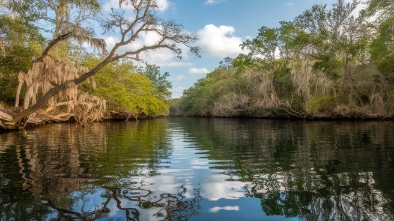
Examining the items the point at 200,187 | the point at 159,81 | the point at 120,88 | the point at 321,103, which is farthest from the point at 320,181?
the point at 159,81

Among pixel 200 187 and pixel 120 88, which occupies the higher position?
pixel 120 88

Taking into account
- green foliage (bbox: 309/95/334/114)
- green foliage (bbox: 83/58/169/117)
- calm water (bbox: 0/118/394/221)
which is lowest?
calm water (bbox: 0/118/394/221)

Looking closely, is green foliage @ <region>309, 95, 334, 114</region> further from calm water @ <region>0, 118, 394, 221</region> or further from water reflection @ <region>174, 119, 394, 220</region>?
calm water @ <region>0, 118, 394, 221</region>

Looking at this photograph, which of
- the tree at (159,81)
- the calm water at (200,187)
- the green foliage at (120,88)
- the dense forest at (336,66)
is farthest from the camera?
the tree at (159,81)

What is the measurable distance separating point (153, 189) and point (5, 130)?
57.7 ft

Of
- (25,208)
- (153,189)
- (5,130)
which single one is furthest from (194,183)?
(5,130)

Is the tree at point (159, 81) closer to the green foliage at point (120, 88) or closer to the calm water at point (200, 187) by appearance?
the green foliage at point (120, 88)

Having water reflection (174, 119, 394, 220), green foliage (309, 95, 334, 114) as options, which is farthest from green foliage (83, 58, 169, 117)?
water reflection (174, 119, 394, 220)

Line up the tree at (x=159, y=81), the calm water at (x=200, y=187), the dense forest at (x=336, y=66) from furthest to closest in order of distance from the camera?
1. the tree at (x=159, y=81)
2. the dense forest at (x=336, y=66)
3. the calm water at (x=200, y=187)

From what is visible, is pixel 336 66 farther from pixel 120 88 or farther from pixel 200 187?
pixel 200 187

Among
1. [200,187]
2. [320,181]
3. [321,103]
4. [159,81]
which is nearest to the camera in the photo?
[200,187]

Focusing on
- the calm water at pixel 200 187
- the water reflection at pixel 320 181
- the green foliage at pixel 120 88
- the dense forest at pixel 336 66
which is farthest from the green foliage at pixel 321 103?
the calm water at pixel 200 187

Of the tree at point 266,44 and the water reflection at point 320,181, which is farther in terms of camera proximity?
the tree at point 266,44

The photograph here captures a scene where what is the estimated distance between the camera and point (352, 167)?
21.6 ft
